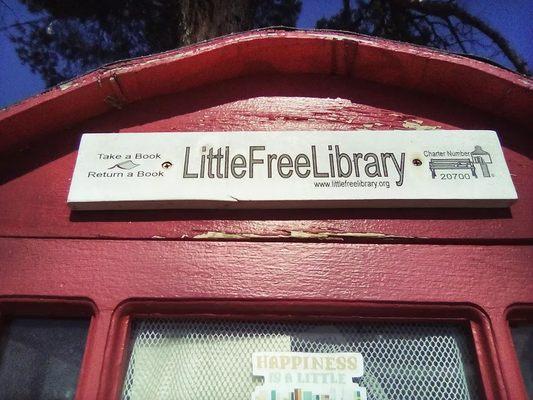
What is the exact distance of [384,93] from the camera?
2047mm

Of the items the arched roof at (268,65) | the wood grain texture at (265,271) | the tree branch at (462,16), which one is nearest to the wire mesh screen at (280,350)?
the wood grain texture at (265,271)

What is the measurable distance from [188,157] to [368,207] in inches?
28.7

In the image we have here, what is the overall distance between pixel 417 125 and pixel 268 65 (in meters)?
0.69

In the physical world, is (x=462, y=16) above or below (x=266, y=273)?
above

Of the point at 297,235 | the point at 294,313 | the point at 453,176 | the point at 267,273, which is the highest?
the point at 453,176

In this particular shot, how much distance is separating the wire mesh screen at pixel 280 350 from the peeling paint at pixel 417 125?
80cm

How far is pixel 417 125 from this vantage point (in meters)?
1.97

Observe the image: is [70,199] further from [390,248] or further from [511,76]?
[511,76]

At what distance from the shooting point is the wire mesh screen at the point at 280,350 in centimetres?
159

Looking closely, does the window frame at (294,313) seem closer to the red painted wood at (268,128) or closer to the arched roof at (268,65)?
the red painted wood at (268,128)

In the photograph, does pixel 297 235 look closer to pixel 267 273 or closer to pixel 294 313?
pixel 267 273

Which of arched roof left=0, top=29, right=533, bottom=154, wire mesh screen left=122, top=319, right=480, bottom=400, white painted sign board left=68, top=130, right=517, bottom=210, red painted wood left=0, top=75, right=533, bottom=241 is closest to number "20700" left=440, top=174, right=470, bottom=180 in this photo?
white painted sign board left=68, top=130, right=517, bottom=210

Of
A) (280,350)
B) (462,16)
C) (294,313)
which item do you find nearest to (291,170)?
(294,313)

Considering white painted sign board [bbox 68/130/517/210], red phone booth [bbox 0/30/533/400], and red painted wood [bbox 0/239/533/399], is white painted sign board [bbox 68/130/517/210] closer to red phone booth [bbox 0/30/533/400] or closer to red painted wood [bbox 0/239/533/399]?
red phone booth [bbox 0/30/533/400]
